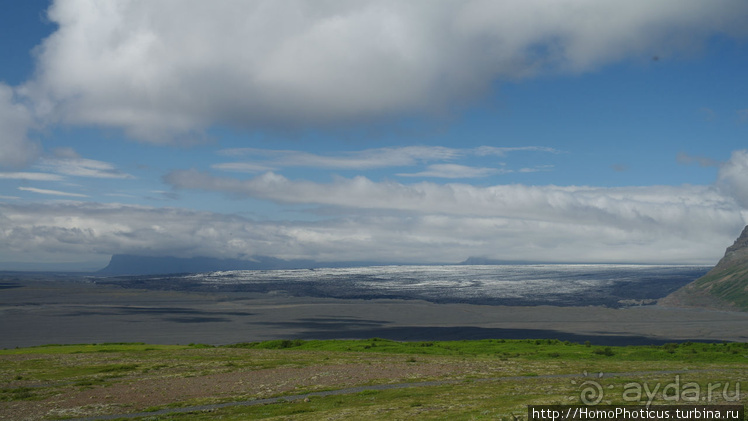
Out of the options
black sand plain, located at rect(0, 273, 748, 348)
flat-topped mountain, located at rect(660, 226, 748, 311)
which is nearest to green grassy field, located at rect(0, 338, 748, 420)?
black sand plain, located at rect(0, 273, 748, 348)

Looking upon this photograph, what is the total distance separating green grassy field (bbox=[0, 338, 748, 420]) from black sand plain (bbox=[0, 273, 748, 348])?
37276 millimetres

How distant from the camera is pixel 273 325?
126 metres

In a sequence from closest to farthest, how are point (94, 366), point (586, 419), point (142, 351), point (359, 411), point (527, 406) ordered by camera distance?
point (586, 419)
point (527, 406)
point (359, 411)
point (94, 366)
point (142, 351)

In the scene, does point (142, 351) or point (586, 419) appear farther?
point (142, 351)

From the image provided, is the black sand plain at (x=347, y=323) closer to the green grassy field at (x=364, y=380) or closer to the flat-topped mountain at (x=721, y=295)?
the flat-topped mountain at (x=721, y=295)

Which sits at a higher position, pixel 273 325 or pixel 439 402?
pixel 439 402

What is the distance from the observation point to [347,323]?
130625 mm

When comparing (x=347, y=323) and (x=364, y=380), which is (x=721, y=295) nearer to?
(x=347, y=323)

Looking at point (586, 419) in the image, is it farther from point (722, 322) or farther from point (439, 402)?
point (722, 322)

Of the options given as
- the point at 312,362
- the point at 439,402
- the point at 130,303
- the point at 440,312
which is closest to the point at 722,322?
the point at 440,312

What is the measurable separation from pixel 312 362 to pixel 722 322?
11705 cm

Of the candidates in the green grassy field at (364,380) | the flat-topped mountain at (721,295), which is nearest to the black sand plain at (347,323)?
the flat-topped mountain at (721,295)

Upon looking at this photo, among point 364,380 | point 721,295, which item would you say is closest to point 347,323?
point 364,380

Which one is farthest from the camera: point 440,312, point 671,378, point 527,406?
point 440,312
